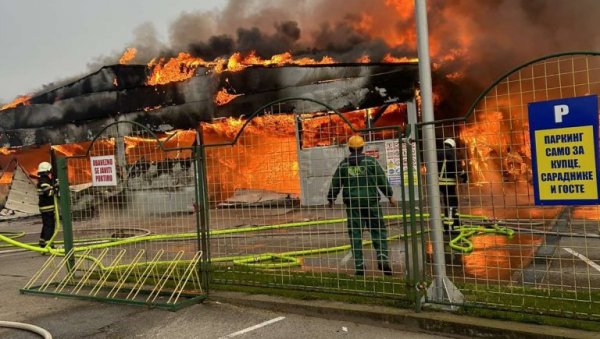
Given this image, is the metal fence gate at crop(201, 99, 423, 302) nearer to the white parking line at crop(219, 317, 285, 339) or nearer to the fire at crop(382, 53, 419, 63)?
the white parking line at crop(219, 317, 285, 339)

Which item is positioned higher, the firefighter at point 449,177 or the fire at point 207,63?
the fire at point 207,63

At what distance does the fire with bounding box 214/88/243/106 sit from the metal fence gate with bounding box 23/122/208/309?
10443 mm

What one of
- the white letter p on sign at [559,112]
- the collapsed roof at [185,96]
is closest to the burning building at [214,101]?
the collapsed roof at [185,96]

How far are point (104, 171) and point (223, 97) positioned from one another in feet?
38.7

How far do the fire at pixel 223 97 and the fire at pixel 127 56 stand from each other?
4.62 meters

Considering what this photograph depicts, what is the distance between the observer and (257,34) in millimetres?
18266

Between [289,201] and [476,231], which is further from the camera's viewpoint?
[476,231]

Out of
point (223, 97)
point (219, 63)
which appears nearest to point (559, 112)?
point (223, 97)

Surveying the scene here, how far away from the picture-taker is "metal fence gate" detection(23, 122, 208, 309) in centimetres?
619

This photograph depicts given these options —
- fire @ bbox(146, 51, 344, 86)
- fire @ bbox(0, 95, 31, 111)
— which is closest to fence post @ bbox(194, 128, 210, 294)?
fire @ bbox(146, 51, 344, 86)

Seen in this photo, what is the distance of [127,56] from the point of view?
814 inches

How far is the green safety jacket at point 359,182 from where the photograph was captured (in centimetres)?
572

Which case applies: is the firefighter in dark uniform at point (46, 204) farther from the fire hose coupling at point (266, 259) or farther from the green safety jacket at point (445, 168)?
the green safety jacket at point (445, 168)

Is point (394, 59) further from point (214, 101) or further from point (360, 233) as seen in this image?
point (360, 233)
